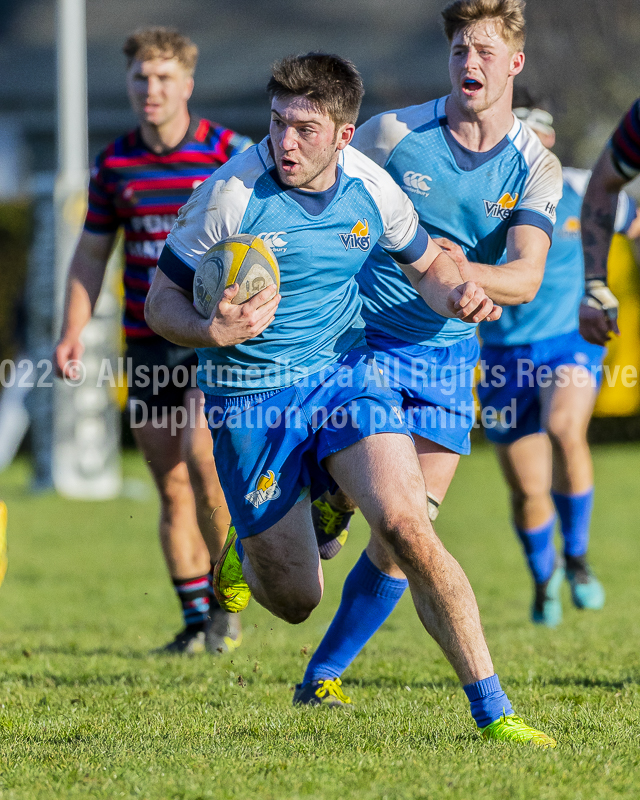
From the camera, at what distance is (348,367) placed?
424cm

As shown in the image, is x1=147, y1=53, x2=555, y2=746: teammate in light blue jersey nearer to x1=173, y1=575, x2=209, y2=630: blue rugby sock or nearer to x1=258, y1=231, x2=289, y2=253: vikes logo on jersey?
x1=258, y1=231, x2=289, y2=253: vikes logo on jersey

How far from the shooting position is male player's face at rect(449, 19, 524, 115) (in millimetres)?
4578

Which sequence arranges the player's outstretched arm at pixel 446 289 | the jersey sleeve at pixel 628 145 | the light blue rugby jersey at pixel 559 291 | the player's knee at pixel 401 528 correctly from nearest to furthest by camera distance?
1. the player's knee at pixel 401 528
2. the player's outstretched arm at pixel 446 289
3. the jersey sleeve at pixel 628 145
4. the light blue rugby jersey at pixel 559 291

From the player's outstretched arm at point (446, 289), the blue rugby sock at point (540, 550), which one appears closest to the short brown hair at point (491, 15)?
the player's outstretched arm at point (446, 289)

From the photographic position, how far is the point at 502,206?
4.70 metres

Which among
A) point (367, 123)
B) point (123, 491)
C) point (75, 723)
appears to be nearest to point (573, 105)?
point (123, 491)

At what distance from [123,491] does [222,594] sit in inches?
403

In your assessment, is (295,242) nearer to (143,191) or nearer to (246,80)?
(143,191)

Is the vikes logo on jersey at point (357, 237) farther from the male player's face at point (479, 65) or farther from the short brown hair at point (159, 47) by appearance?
the short brown hair at point (159, 47)

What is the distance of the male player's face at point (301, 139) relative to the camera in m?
3.90

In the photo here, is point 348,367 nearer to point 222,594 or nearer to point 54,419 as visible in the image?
point 222,594

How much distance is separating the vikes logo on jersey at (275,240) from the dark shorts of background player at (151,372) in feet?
6.10

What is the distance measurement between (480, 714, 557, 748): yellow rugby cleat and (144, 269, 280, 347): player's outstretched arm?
1518 mm

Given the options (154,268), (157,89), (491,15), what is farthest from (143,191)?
(491,15)
